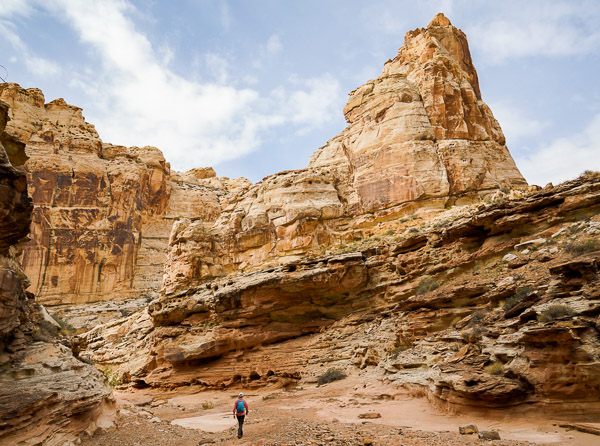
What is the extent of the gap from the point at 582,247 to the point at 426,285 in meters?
7.27

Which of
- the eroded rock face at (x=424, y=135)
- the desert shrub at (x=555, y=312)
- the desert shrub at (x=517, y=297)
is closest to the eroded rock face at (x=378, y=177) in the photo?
the eroded rock face at (x=424, y=135)

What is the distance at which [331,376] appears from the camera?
1730cm

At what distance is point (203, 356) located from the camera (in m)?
22.6

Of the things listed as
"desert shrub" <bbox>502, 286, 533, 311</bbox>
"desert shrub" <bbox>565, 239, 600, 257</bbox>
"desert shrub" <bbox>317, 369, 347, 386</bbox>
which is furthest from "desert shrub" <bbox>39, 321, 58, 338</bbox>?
"desert shrub" <bbox>565, 239, 600, 257</bbox>

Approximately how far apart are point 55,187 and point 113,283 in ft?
47.7

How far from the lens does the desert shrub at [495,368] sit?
31.0 feet

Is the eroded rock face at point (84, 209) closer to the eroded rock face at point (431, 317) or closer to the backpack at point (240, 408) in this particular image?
the eroded rock face at point (431, 317)

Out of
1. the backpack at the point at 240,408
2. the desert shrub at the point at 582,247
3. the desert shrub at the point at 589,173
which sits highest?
the desert shrub at the point at 589,173

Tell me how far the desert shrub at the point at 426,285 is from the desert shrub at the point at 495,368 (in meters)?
8.61

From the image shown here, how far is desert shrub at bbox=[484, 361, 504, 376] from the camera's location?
9.45 meters

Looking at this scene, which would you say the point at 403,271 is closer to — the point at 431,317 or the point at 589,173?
the point at 431,317

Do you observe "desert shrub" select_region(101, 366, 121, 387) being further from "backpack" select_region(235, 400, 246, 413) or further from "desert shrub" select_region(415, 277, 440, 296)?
"desert shrub" select_region(415, 277, 440, 296)

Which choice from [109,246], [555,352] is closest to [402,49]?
[555,352]

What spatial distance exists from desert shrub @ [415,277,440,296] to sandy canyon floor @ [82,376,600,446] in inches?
226
